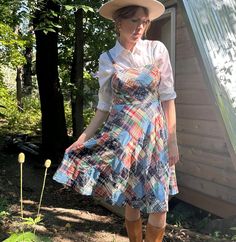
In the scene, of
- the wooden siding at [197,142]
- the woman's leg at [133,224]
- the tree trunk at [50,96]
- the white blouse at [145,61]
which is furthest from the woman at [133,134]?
the tree trunk at [50,96]

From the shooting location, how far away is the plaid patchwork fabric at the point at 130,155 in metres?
2.78

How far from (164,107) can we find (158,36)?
384 cm

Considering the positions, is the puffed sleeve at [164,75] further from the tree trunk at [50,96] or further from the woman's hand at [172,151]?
the tree trunk at [50,96]

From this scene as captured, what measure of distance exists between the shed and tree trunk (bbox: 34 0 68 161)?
3.03m

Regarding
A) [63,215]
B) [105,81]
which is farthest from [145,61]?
[63,215]

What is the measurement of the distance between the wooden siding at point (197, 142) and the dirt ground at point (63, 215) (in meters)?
0.80

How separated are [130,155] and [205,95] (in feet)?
9.48

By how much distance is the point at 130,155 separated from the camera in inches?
110

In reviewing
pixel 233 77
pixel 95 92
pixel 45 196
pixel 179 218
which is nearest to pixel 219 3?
→ pixel 233 77

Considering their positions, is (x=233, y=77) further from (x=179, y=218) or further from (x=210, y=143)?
(x=179, y=218)

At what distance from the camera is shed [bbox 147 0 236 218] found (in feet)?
12.1

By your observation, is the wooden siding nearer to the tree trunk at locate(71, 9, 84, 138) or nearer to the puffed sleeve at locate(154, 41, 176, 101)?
the puffed sleeve at locate(154, 41, 176, 101)

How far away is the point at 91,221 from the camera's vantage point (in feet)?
17.7

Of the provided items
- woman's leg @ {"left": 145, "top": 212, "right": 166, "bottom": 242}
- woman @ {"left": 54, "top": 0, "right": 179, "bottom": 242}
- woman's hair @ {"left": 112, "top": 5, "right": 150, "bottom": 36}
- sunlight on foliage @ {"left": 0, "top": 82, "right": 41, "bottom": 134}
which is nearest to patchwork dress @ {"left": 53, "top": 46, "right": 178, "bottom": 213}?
woman @ {"left": 54, "top": 0, "right": 179, "bottom": 242}
